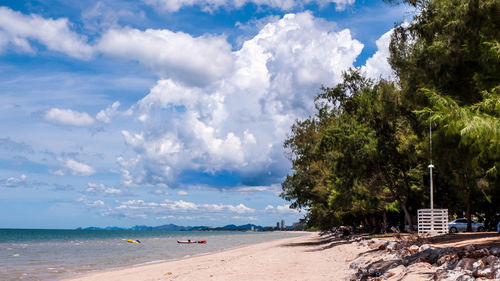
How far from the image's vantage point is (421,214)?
3089 centimetres

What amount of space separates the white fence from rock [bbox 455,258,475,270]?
1967 centimetres

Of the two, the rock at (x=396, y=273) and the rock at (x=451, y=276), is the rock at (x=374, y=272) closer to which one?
the rock at (x=396, y=273)

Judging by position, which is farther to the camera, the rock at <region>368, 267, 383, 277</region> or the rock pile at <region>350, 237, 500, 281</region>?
the rock at <region>368, 267, 383, 277</region>

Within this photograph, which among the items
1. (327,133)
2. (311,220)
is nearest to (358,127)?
(327,133)

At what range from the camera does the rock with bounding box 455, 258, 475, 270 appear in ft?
37.5

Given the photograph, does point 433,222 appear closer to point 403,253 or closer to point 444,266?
point 403,253

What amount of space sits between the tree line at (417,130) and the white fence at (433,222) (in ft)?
7.48

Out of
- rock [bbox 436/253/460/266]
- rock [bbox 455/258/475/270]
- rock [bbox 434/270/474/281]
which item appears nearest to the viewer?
rock [bbox 434/270/474/281]

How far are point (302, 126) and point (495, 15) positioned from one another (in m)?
35.6

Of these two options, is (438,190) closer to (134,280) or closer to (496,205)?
(496,205)

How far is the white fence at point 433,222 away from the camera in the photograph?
3052cm

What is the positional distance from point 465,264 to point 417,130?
66.4ft

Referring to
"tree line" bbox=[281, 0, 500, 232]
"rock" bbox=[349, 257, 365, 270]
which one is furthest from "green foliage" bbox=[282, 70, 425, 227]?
"rock" bbox=[349, 257, 365, 270]

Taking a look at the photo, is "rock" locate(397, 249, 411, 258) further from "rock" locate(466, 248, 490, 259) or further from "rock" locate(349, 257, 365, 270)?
"rock" locate(466, 248, 490, 259)
